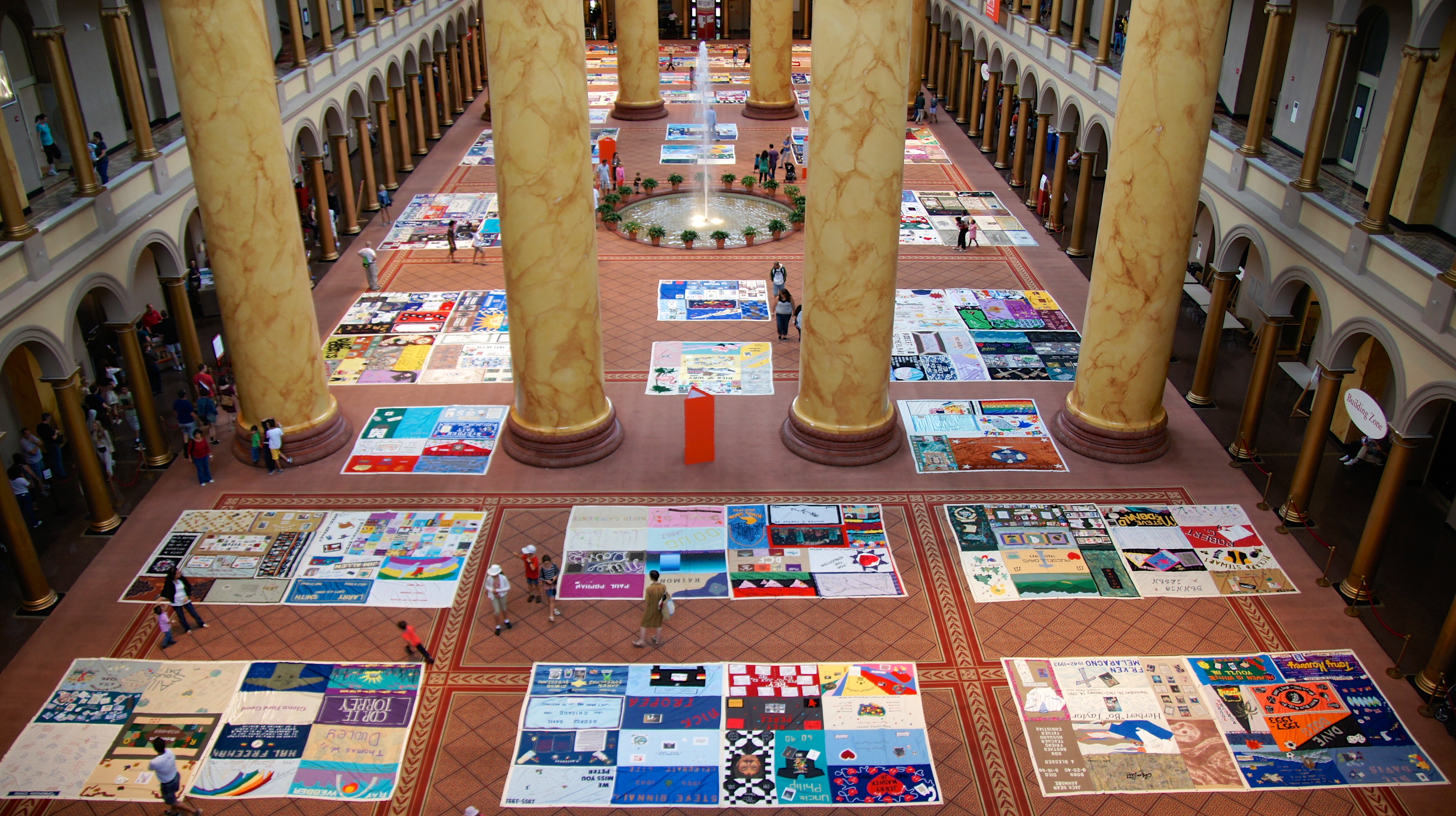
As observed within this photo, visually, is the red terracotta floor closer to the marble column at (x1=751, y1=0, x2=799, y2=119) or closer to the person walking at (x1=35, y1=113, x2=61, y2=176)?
the person walking at (x1=35, y1=113, x2=61, y2=176)

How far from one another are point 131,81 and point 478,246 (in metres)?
9.78

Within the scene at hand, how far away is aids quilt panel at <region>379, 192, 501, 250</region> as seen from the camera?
26.6m

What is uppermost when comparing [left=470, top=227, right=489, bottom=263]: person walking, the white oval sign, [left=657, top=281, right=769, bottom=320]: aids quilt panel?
the white oval sign

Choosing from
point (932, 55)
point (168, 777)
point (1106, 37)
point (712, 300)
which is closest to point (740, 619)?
point (168, 777)

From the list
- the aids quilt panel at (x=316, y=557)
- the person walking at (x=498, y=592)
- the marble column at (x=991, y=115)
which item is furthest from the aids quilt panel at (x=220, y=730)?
the marble column at (x=991, y=115)

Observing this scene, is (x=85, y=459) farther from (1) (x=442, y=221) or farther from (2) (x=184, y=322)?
(1) (x=442, y=221)

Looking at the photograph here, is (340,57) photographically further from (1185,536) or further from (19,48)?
(1185,536)

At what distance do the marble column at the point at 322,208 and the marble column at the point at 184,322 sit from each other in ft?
23.1

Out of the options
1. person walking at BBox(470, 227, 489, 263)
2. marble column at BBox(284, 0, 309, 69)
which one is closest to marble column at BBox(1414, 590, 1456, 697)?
person walking at BBox(470, 227, 489, 263)

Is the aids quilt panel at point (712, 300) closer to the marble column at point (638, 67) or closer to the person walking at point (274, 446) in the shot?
the person walking at point (274, 446)

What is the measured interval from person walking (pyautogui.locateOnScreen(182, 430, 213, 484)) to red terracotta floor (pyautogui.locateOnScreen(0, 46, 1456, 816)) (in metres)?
0.22

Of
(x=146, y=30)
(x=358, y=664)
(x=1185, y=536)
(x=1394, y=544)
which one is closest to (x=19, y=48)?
(x=146, y=30)

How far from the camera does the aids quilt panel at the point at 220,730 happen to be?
11477 millimetres

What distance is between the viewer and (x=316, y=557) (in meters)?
15.0
